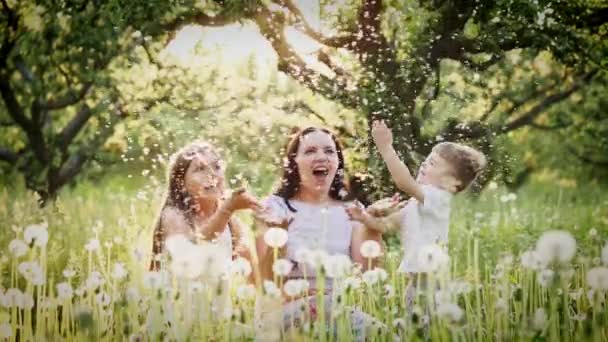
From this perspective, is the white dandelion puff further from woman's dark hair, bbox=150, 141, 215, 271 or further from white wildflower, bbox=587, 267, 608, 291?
woman's dark hair, bbox=150, 141, 215, 271

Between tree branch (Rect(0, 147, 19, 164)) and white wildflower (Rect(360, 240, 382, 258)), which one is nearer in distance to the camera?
white wildflower (Rect(360, 240, 382, 258))

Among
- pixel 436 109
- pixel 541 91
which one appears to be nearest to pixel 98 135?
pixel 436 109

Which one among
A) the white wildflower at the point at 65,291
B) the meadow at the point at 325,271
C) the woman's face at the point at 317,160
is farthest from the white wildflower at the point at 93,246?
the woman's face at the point at 317,160

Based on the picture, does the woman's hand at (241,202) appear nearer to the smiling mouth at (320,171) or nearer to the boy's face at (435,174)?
the smiling mouth at (320,171)

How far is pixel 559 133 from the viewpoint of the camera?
3.22 m

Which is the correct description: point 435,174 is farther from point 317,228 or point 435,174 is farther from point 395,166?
point 317,228

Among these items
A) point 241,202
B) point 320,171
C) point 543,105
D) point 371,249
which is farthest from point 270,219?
point 543,105

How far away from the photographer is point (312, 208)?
311 centimetres

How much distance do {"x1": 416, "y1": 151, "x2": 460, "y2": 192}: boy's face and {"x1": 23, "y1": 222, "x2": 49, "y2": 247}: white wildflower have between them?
46.0 inches

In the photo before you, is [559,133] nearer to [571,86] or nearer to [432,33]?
[571,86]

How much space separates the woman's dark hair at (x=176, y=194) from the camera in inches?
123

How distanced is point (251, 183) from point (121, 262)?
47cm

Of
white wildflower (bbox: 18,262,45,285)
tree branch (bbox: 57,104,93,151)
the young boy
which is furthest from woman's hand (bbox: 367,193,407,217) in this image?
white wildflower (bbox: 18,262,45,285)

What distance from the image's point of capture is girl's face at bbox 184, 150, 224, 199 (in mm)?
3109
